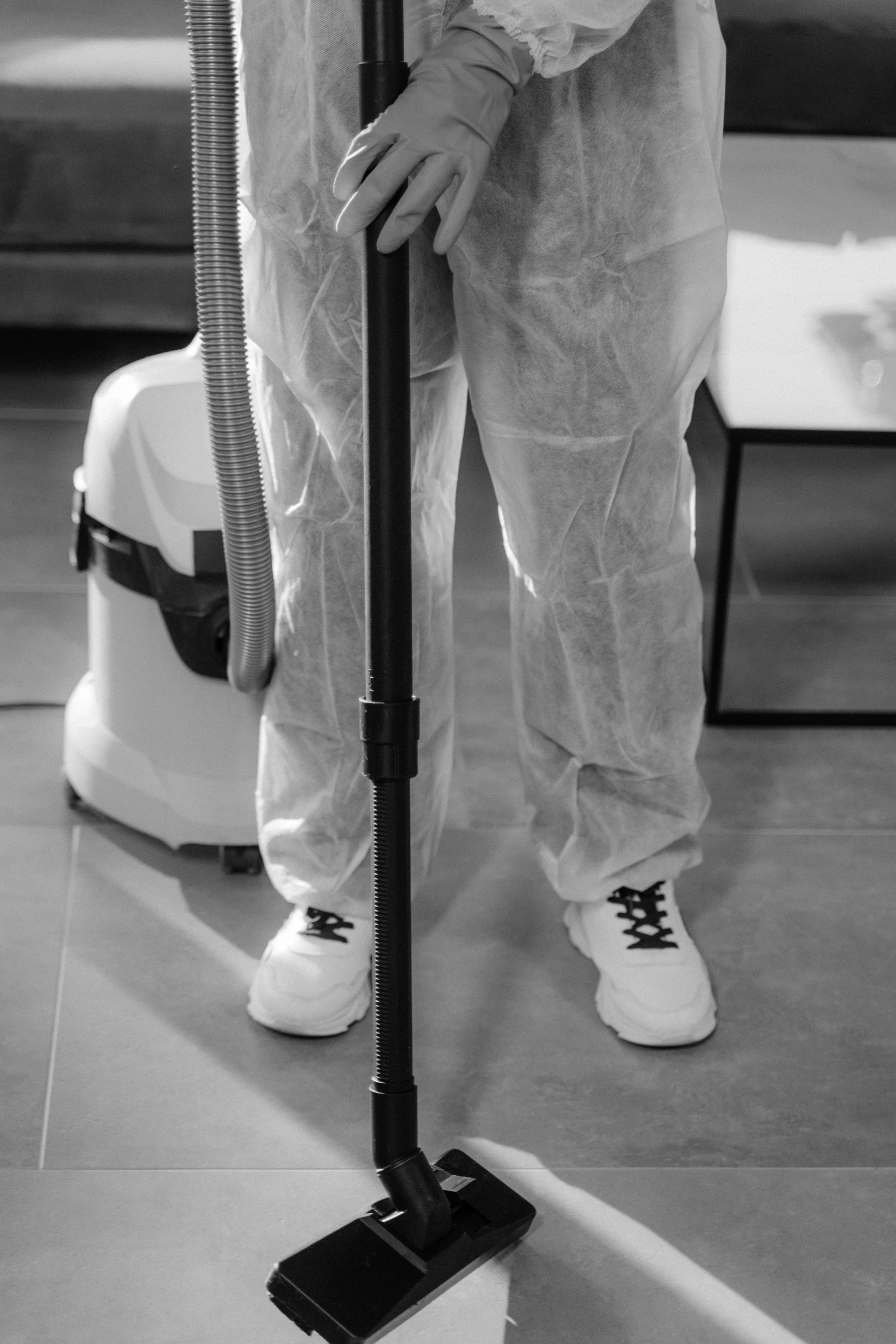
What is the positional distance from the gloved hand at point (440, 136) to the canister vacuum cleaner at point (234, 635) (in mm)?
14

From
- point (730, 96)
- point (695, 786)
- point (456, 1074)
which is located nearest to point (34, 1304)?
point (456, 1074)

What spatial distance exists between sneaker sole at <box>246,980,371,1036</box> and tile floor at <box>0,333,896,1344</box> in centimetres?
1

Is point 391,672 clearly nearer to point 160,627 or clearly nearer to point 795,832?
point 160,627

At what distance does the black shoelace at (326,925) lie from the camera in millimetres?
1284

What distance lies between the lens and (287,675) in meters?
1.23

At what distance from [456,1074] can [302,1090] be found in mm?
118

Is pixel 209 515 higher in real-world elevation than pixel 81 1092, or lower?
higher

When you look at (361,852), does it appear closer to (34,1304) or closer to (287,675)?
(287,675)

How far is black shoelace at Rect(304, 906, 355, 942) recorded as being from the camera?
1.28 m

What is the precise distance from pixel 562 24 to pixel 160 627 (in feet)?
2.23

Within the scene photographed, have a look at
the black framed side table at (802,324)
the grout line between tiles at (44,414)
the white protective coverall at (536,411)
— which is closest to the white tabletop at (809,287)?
the black framed side table at (802,324)

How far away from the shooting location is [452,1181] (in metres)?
1.04

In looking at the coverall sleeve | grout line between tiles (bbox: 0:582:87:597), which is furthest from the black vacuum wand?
grout line between tiles (bbox: 0:582:87:597)

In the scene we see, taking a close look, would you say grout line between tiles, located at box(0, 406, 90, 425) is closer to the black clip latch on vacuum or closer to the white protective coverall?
the white protective coverall
